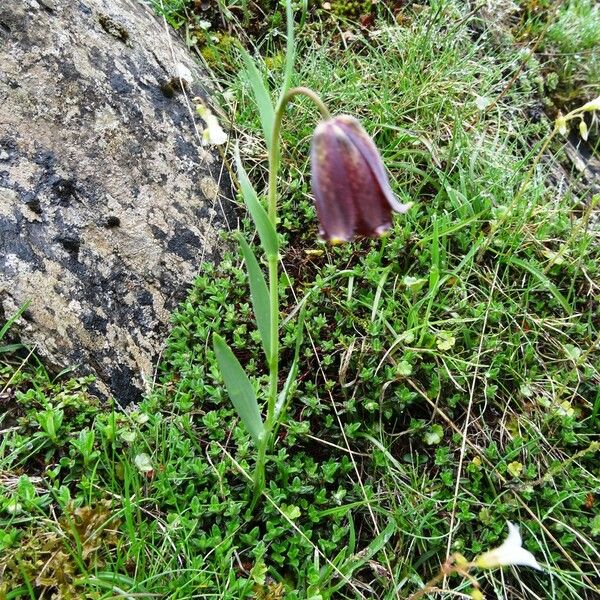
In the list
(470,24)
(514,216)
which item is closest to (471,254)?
(514,216)

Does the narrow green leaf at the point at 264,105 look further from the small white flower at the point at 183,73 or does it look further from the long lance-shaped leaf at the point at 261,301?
the small white flower at the point at 183,73

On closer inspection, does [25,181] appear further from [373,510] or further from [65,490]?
[373,510]

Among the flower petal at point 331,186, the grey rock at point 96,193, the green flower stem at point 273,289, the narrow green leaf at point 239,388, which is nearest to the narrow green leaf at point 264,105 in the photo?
the green flower stem at point 273,289

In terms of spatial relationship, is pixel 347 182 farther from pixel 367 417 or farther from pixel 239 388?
pixel 367 417

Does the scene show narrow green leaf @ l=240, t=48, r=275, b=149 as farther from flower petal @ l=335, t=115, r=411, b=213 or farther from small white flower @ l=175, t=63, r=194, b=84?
small white flower @ l=175, t=63, r=194, b=84

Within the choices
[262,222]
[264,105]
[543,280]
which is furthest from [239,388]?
[543,280]

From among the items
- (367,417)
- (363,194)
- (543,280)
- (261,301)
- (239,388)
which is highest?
(363,194)
